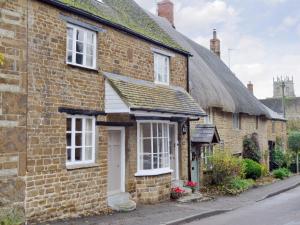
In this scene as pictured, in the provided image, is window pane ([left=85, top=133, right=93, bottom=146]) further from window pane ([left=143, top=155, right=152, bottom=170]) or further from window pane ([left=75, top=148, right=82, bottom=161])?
window pane ([left=143, top=155, right=152, bottom=170])

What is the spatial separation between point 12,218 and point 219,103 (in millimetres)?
14529

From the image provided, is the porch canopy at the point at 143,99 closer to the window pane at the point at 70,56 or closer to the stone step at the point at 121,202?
the window pane at the point at 70,56

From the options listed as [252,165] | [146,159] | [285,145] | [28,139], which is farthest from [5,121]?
[285,145]

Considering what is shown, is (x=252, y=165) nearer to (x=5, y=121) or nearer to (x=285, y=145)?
(x=285, y=145)

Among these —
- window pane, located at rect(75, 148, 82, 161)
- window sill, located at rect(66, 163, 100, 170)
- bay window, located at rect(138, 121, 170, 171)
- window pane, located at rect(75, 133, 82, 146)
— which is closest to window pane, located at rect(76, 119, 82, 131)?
window pane, located at rect(75, 133, 82, 146)

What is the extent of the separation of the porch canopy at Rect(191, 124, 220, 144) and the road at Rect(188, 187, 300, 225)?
136 inches

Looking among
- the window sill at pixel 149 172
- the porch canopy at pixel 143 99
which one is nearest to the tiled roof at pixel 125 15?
the porch canopy at pixel 143 99

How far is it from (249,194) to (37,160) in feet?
36.6

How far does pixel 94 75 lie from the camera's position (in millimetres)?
11797

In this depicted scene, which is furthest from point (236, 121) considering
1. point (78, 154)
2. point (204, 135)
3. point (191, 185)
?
point (78, 154)

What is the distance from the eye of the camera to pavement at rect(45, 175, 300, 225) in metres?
10.4

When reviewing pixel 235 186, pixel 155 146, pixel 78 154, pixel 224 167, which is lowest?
pixel 235 186

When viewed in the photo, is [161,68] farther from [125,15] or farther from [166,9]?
[166,9]

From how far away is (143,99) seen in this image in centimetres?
1264
